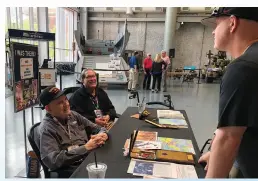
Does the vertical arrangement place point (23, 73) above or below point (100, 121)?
above

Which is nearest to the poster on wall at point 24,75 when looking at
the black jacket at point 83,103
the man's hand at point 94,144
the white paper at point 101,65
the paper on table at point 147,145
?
the black jacket at point 83,103

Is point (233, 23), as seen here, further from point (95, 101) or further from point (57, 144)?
point (95, 101)

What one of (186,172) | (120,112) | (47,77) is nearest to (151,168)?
(186,172)

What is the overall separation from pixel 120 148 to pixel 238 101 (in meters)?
0.85

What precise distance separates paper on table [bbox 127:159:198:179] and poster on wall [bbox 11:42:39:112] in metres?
1.41

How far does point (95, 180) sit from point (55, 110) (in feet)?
2.57

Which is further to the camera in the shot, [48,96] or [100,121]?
[100,121]

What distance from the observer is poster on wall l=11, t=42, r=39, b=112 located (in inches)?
74.7

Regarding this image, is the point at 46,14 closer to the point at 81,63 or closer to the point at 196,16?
the point at 81,63

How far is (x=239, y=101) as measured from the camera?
2.36ft

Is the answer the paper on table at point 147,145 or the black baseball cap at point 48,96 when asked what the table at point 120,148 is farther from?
the black baseball cap at point 48,96

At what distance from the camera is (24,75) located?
201 cm

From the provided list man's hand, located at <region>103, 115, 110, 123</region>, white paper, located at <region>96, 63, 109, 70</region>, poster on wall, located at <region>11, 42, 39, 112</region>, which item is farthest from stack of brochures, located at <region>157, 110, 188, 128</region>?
white paper, located at <region>96, 63, 109, 70</region>
